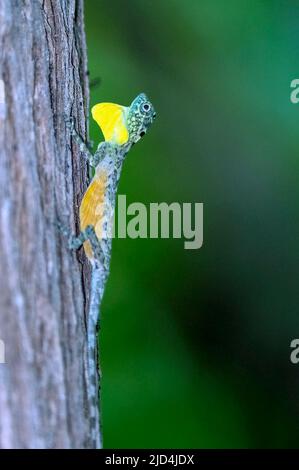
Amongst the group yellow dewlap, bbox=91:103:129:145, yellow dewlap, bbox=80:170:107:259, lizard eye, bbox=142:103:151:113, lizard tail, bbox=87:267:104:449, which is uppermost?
lizard eye, bbox=142:103:151:113

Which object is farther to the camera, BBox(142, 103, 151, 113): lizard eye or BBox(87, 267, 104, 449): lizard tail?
BBox(142, 103, 151, 113): lizard eye

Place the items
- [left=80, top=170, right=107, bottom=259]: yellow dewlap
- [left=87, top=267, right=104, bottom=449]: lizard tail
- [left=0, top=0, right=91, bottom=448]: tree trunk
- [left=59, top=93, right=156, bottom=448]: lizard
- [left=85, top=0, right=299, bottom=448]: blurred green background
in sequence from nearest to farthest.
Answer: [left=0, top=0, right=91, bottom=448]: tree trunk, [left=87, top=267, right=104, bottom=449]: lizard tail, [left=59, top=93, right=156, bottom=448]: lizard, [left=80, top=170, right=107, bottom=259]: yellow dewlap, [left=85, top=0, right=299, bottom=448]: blurred green background

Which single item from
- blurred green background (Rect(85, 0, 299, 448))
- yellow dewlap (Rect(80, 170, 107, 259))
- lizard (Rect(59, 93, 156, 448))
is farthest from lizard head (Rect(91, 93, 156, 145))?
blurred green background (Rect(85, 0, 299, 448))

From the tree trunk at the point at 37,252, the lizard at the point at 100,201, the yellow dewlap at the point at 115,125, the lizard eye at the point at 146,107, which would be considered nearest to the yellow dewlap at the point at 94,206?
the lizard at the point at 100,201

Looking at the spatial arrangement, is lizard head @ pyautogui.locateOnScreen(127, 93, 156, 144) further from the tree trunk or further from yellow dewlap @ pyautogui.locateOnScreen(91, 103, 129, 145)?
the tree trunk

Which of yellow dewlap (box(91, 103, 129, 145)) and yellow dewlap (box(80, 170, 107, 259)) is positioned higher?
yellow dewlap (box(91, 103, 129, 145))

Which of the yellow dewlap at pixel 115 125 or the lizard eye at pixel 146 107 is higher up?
the lizard eye at pixel 146 107

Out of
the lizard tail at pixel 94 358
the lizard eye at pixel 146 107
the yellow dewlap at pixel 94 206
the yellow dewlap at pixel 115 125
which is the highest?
the lizard eye at pixel 146 107

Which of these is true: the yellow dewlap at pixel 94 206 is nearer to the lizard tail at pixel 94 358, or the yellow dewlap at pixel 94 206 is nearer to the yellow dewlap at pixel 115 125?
the lizard tail at pixel 94 358
